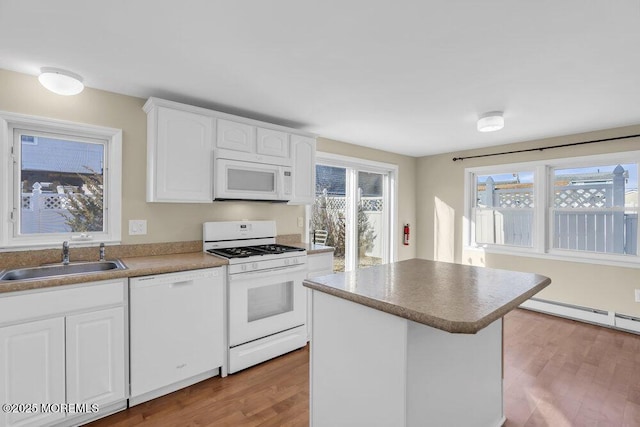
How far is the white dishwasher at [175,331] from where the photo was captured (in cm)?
208

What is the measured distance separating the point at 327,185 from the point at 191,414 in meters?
2.84

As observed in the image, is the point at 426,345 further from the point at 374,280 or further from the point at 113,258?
the point at 113,258

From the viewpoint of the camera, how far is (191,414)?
2035 millimetres

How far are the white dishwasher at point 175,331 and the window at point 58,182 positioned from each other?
716 mm

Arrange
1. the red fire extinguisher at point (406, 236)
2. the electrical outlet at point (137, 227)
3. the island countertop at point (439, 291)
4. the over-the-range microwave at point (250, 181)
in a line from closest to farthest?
the island countertop at point (439, 291)
the electrical outlet at point (137, 227)
the over-the-range microwave at point (250, 181)
the red fire extinguisher at point (406, 236)

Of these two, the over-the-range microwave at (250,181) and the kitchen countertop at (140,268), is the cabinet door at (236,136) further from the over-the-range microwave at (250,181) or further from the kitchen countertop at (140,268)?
the kitchen countertop at (140,268)

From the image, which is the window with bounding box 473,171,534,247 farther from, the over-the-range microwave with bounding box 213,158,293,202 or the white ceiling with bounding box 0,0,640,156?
the over-the-range microwave with bounding box 213,158,293,202

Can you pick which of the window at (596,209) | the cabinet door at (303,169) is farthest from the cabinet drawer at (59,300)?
the window at (596,209)

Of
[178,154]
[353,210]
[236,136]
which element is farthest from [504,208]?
[178,154]

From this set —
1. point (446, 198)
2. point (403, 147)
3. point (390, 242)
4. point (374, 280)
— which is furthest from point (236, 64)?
point (446, 198)

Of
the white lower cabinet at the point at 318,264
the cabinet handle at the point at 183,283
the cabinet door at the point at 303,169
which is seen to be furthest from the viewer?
the cabinet door at the point at 303,169

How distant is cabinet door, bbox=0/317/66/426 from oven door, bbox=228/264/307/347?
41.4 inches

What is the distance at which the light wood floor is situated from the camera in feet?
6.57

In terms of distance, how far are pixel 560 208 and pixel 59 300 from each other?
5005mm
